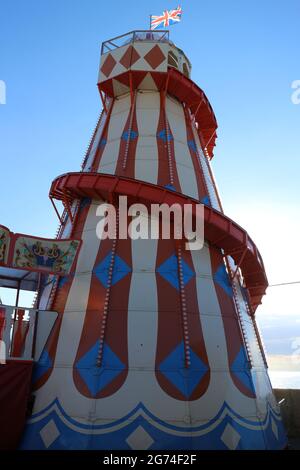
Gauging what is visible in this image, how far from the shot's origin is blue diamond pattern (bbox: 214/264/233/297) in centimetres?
1209

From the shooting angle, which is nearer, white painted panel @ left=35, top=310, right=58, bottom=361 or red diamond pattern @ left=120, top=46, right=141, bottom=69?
white painted panel @ left=35, top=310, right=58, bottom=361

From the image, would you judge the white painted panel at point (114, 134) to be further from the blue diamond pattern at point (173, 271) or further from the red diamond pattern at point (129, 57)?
the blue diamond pattern at point (173, 271)

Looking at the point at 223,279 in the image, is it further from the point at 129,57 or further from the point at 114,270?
the point at 129,57

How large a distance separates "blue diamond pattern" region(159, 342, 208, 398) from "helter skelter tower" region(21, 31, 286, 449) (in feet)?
0.10

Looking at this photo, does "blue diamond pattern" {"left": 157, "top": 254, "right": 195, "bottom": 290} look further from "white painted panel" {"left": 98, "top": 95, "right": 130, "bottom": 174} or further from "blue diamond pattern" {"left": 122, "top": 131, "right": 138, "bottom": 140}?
"blue diamond pattern" {"left": 122, "top": 131, "right": 138, "bottom": 140}

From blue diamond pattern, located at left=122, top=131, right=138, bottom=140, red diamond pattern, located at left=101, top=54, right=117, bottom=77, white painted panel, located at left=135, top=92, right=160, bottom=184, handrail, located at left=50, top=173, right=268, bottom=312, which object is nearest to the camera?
handrail, located at left=50, top=173, right=268, bottom=312

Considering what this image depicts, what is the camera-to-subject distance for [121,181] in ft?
38.5

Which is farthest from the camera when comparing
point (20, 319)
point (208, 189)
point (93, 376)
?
point (208, 189)

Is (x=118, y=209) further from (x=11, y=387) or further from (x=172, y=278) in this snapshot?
(x=11, y=387)

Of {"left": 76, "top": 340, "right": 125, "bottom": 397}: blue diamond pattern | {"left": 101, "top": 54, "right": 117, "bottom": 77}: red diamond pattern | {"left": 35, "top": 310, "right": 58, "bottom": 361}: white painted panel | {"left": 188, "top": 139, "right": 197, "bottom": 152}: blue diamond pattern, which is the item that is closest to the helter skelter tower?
{"left": 76, "top": 340, "right": 125, "bottom": 397}: blue diamond pattern

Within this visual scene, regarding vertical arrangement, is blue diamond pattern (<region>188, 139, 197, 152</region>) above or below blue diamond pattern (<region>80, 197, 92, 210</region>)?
above

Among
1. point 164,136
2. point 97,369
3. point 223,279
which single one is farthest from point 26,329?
point 164,136
